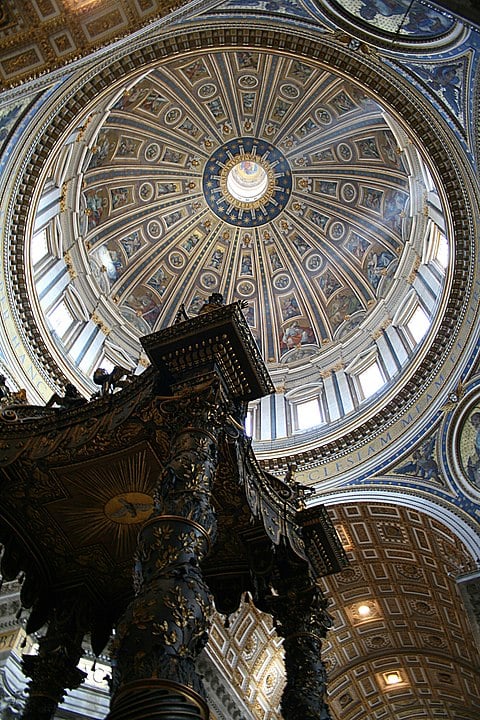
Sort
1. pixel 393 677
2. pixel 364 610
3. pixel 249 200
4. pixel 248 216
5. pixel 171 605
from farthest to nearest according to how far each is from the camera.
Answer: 1. pixel 248 216
2. pixel 249 200
3. pixel 393 677
4. pixel 364 610
5. pixel 171 605

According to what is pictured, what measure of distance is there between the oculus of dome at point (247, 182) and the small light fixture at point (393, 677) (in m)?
14.4

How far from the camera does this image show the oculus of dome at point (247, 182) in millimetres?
22172

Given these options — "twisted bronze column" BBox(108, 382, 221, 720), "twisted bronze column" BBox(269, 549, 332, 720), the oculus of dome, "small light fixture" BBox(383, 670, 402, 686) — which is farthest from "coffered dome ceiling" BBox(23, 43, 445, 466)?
"twisted bronze column" BBox(108, 382, 221, 720)

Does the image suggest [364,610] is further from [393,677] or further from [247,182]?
[247,182]

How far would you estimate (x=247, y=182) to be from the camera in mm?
23125

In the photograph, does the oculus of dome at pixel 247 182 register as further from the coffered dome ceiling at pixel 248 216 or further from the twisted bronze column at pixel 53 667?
the twisted bronze column at pixel 53 667

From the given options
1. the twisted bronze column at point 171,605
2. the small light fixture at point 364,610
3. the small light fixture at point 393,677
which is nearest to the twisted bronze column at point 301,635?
the twisted bronze column at point 171,605

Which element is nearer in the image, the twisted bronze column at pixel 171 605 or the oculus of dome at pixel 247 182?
the twisted bronze column at pixel 171 605

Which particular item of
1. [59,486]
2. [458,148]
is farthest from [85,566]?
[458,148]

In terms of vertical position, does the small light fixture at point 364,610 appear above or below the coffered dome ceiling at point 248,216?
below

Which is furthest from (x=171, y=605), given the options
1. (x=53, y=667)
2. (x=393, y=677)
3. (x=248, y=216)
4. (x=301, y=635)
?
(x=248, y=216)

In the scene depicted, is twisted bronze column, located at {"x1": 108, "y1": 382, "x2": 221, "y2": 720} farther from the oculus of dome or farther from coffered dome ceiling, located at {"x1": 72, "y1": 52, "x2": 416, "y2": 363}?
the oculus of dome

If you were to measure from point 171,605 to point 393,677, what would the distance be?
533 inches

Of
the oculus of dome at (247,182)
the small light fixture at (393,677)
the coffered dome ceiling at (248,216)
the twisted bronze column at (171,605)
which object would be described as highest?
the oculus of dome at (247,182)
